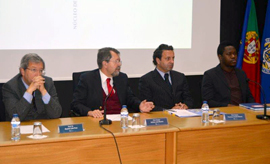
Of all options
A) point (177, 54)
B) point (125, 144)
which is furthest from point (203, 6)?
point (125, 144)

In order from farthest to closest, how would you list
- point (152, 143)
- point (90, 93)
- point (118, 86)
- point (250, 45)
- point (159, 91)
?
point (250, 45) → point (159, 91) → point (118, 86) → point (90, 93) → point (152, 143)

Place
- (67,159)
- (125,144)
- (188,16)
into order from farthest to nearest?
1. (188,16)
2. (125,144)
3. (67,159)

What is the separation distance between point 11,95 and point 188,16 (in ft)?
9.09

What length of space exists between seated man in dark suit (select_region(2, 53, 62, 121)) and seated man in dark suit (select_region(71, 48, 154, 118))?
43 cm

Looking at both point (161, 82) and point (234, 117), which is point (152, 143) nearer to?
point (234, 117)

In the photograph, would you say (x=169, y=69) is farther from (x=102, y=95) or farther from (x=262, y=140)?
(x=262, y=140)

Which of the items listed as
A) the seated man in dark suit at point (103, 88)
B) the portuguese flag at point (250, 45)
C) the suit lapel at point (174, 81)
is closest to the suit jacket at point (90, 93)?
the seated man in dark suit at point (103, 88)

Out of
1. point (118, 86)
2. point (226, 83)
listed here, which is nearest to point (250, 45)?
point (226, 83)

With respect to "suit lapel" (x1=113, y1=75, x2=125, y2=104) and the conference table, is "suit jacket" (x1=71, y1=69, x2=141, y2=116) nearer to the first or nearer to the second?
"suit lapel" (x1=113, y1=75, x2=125, y2=104)

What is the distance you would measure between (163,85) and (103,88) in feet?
2.31

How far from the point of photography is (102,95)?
145 inches

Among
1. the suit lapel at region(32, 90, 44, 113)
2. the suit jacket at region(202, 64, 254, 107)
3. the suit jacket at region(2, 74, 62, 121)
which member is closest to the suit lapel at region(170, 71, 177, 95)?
the suit jacket at region(202, 64, 254, 107)

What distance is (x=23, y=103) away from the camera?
9.70 feet

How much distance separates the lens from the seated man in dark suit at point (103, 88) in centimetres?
363
